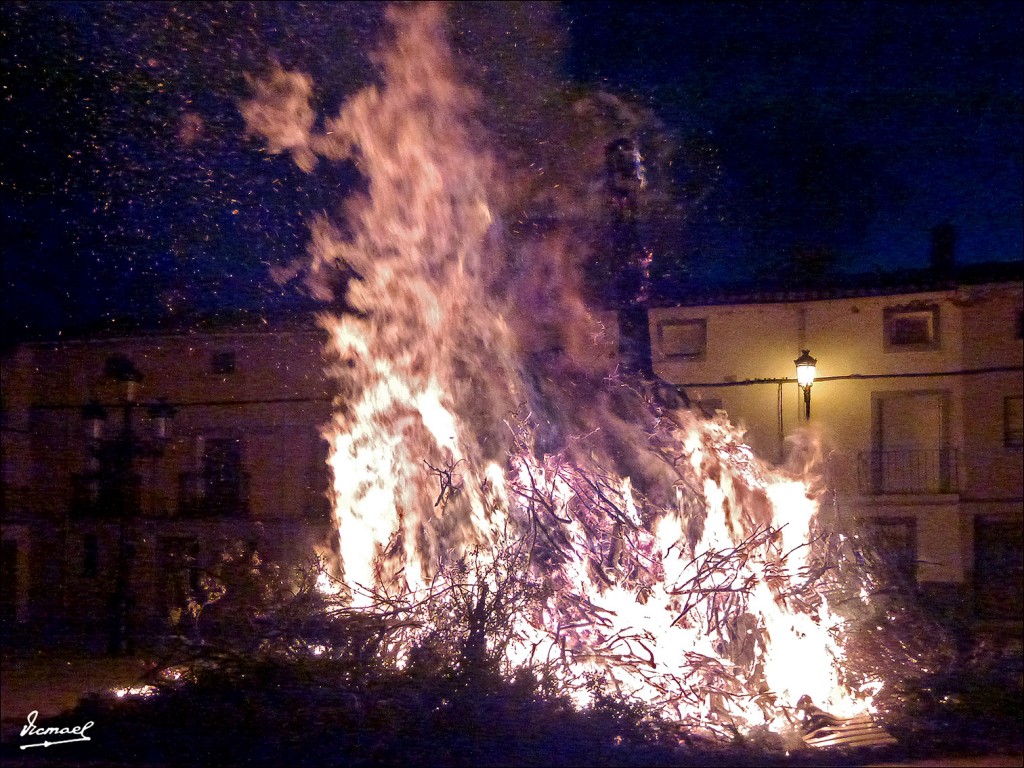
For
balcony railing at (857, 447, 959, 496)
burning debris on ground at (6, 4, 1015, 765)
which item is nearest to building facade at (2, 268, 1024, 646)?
balcony railing at (857, 447, 959, 496)

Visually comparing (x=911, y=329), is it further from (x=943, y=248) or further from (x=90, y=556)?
(x=90, y=556)

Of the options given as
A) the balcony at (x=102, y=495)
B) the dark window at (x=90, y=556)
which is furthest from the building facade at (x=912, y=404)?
the dark window at (x=90, y=556)

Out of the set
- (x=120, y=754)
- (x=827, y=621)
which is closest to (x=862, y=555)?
(x=827, y=621)

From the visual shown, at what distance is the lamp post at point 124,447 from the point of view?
3.54 metres

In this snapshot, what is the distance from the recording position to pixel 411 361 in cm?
375

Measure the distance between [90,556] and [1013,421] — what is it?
14.3 ft

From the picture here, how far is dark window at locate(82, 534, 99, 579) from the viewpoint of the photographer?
3527 mm

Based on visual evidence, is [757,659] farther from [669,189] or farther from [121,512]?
[121,512]

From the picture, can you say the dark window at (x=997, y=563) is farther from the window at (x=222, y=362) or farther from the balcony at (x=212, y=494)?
the window at (x=222, y=362)

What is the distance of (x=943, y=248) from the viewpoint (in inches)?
135

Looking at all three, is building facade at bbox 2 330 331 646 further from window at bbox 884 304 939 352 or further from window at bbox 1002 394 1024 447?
window at bbox 1002 394 1024 447

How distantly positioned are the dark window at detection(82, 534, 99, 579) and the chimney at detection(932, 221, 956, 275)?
13.9 feet

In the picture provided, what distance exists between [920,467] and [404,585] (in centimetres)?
238

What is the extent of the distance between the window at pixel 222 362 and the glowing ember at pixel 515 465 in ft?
1.66
